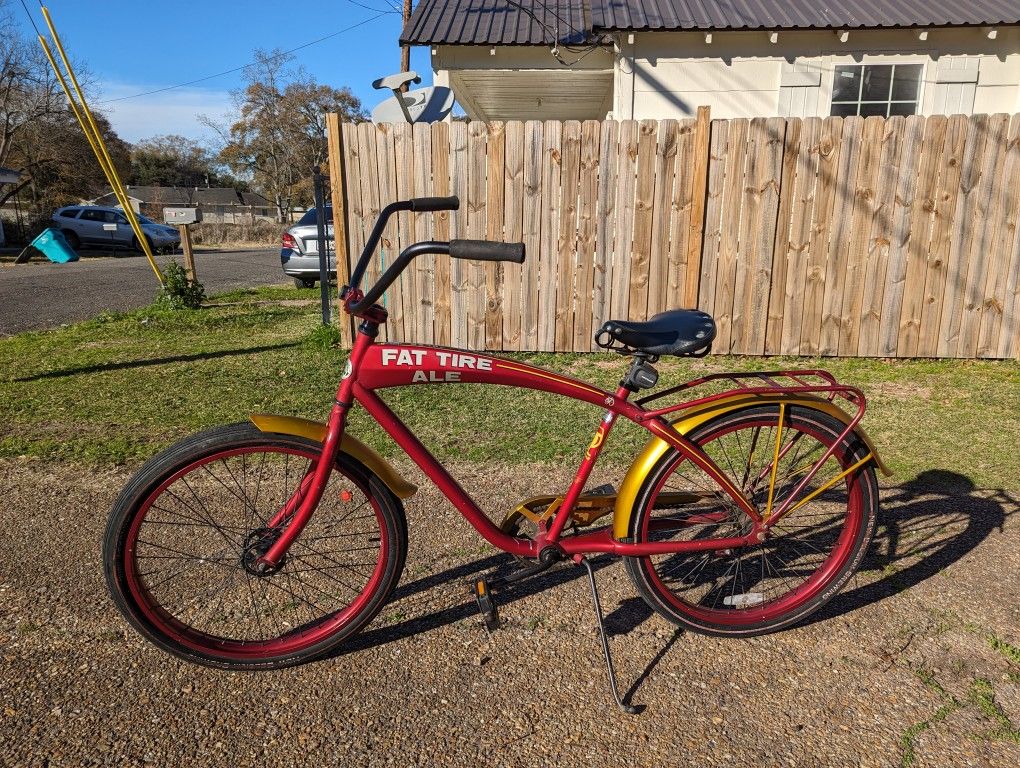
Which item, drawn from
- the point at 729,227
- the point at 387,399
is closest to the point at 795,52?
the point at 729,227

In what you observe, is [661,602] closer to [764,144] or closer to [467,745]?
[467,745]

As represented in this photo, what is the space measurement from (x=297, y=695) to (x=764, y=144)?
552 centimetres

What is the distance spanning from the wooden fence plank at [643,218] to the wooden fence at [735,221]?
1cm

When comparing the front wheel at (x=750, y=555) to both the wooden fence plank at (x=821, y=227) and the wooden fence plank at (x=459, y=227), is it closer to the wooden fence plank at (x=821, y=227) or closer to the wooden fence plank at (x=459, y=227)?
the wooden fence plank at (x=821, y=227)

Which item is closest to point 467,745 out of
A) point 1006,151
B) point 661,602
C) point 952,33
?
point 661,602

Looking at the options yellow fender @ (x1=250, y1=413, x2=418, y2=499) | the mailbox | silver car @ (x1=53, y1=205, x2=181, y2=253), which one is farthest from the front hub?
silver car @ (x1=53, y1=205, x2=181, y2=253)

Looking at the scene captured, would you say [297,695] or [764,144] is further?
[764,144]

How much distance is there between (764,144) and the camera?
6.05 m

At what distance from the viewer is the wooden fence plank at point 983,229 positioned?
19.2 feet

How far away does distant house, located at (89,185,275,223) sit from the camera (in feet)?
176

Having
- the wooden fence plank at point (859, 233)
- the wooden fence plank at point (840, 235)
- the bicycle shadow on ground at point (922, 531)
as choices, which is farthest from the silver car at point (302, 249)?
the bicycle shadow on ground at point (922, 531)

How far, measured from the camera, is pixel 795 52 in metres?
9.16

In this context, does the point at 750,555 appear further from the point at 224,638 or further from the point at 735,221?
the point at 735,221

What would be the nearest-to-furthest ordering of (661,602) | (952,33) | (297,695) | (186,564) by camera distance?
(297,695) → (661,602) → (186,564) → (952,33)
